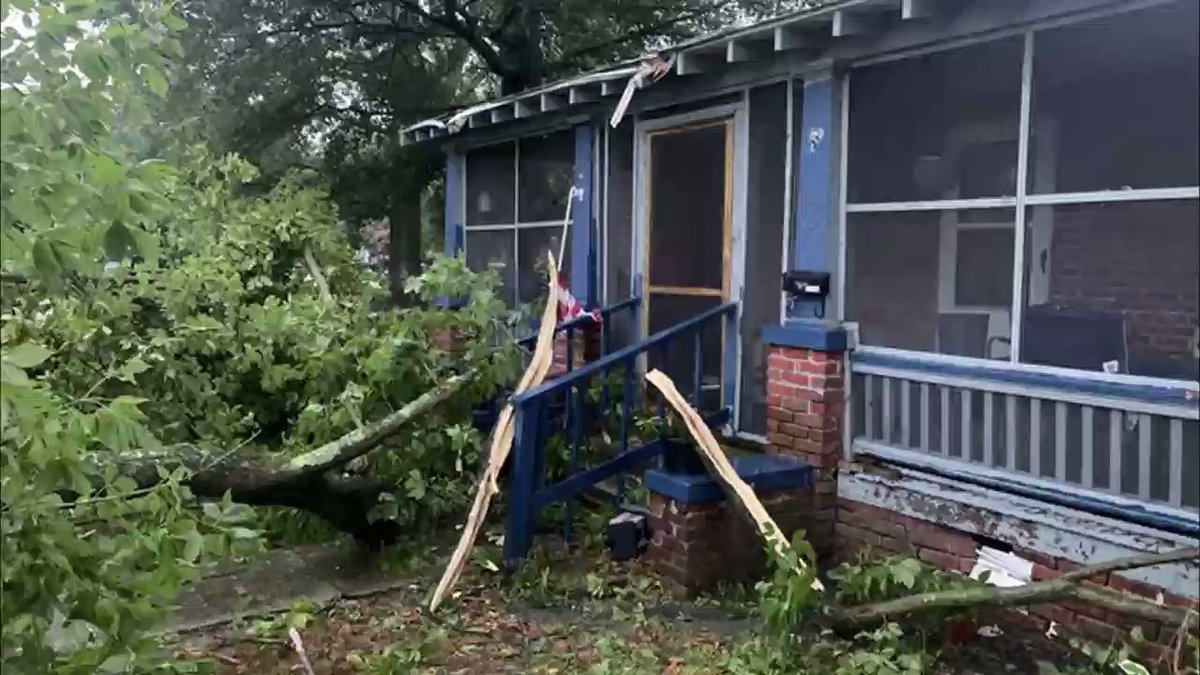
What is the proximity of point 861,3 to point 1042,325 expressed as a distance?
174cm

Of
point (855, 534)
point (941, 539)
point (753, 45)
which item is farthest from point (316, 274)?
point (941, 539)

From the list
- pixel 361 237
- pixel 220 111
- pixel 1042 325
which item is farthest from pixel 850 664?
pixel 361 237

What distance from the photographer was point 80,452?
3365 mm

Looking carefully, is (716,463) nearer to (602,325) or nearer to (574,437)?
(574,437)

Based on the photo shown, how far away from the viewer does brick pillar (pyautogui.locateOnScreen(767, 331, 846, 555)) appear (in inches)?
240

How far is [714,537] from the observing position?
6027mm

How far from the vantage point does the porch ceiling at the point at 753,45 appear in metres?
5.33

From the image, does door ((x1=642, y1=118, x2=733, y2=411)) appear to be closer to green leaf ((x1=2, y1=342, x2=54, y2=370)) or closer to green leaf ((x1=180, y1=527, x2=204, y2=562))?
green leaf ((x1=180, y1=527, x2=204, y2=562))

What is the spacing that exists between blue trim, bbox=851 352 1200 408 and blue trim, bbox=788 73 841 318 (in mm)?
590

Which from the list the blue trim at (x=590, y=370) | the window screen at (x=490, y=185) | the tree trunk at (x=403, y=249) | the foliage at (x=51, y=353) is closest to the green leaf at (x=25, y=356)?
the foliage at (x=51, y=353)

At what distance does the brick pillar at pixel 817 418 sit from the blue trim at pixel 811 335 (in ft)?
0.11

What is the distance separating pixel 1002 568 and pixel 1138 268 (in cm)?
156

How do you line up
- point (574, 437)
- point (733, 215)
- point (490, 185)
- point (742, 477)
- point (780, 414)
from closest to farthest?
1. point (742, 477)
2. point (780, 414)
3. point (574, 437)
4. point (733, 215)
5. point (490, 185)

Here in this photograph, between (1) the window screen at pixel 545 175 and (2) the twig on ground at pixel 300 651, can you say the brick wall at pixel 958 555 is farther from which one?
(1) the window screen at pixel 545 175
